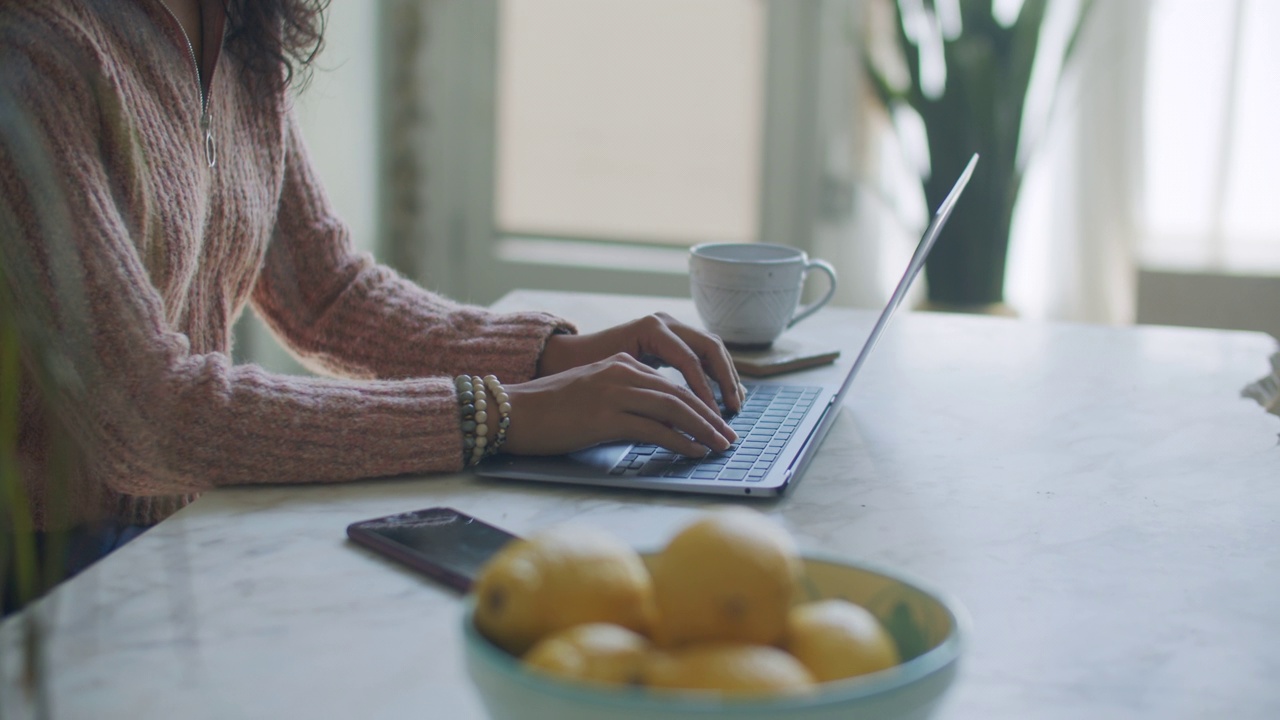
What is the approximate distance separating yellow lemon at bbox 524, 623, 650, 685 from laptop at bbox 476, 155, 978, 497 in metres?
0.42

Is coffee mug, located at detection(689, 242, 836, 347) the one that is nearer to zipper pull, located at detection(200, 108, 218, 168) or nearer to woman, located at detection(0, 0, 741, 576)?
woman, located at detection(0, 0, 741, 576)

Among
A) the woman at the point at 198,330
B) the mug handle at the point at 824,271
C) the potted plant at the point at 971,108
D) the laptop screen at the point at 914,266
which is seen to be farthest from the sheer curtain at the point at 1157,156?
the woman at the point at 198,330

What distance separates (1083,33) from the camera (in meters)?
2.73

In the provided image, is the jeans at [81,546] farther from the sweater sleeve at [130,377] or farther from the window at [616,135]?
the window at [616,135]

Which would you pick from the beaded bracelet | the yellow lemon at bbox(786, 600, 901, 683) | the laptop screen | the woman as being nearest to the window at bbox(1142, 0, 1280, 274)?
the laptop screen

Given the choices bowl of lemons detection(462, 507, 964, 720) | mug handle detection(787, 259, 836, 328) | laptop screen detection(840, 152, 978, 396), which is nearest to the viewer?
bowl of lemons detection(462, 507, 964, 720)

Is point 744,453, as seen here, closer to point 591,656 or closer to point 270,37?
point 591,656

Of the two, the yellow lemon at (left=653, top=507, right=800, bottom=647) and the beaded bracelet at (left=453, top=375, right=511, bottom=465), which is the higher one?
the yellow lemon at (left=653, top=507, right=800, bottom=647)

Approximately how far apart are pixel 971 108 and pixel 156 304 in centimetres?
208

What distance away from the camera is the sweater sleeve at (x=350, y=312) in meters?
1.17

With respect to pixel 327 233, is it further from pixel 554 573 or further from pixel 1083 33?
pixel 1083 33

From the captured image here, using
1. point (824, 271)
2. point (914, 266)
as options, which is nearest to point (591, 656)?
point (914, 266)

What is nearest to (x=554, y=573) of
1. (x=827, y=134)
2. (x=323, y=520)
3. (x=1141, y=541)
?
(x=323, y=520)

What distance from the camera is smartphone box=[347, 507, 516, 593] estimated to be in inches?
27.3
